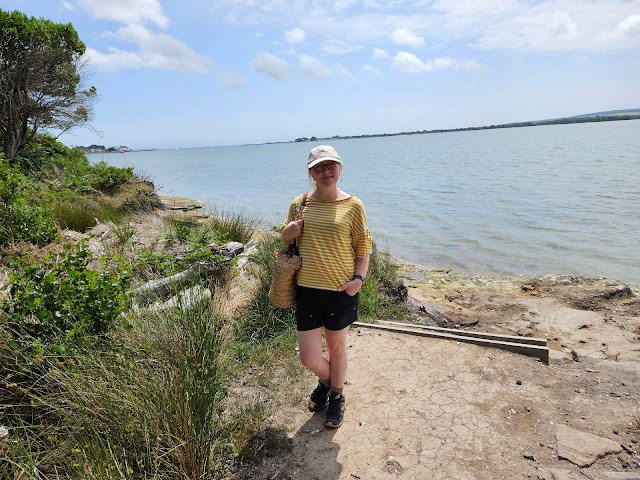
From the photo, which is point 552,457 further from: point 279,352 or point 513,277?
point 513,277

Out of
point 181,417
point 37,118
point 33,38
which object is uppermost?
point 33,38

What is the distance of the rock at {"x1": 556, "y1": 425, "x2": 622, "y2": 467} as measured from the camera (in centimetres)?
270

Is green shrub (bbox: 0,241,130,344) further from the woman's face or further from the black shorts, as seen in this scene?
the woman's face

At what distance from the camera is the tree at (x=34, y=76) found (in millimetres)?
12797

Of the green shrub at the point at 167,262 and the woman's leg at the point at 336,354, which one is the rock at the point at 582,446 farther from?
the green shrub at the point at 167,262

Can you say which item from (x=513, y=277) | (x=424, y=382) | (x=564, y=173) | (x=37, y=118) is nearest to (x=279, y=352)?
(x=424, y=382)

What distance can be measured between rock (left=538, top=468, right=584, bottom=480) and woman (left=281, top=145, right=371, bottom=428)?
5.10ft

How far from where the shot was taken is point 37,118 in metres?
15.0

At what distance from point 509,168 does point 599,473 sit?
30.2 m

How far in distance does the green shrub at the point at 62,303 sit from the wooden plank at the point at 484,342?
9.04 ft

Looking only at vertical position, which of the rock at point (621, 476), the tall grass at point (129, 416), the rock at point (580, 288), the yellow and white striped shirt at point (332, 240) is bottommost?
the rock at point (580, 288)

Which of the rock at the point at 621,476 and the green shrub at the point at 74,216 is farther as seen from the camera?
the green shrub at the point at 74,216

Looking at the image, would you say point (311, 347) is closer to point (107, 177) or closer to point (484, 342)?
point (484, 342)

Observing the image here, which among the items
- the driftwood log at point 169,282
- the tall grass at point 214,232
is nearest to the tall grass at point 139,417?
the driftwood log at point 169,282
